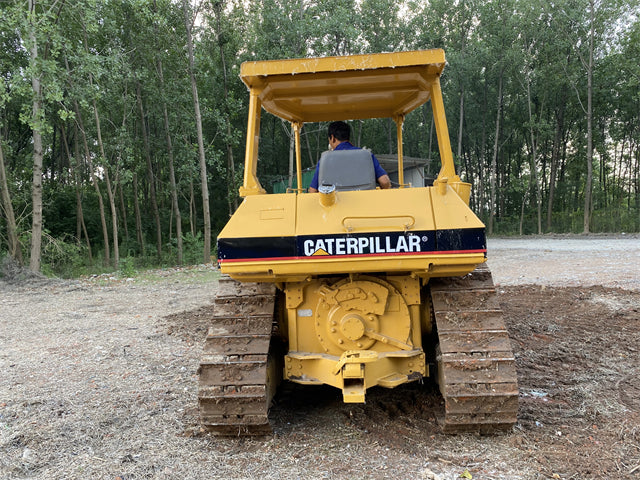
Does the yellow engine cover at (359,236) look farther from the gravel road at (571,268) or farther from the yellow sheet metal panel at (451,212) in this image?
the gravel road at (571,268)

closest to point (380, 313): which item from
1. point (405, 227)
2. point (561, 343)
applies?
point (405, 227)

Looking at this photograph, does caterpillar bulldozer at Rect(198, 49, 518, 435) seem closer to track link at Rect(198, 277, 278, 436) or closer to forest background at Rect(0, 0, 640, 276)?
track link at Rect(198, 277, 278, 436)

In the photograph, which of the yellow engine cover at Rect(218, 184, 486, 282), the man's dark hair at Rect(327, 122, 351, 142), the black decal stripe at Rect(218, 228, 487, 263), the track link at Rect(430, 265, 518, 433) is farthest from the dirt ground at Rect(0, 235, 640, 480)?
the man's dark hair at Rect(327, 122, 351, 142)

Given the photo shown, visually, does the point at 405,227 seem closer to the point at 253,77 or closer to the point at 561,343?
the point at 253,77

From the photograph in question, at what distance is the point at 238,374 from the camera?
3.13 m

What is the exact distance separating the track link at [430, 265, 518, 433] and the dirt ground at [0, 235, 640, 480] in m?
0.18

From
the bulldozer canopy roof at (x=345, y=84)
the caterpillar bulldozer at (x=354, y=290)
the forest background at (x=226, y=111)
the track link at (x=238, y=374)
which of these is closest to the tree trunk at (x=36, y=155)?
the forest background at (x=226, y=111)

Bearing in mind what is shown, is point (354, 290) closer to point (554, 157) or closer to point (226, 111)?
point (226, 111)

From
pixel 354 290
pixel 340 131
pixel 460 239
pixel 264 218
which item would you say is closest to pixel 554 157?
pixel 340 131

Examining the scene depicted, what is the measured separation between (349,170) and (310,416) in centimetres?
182

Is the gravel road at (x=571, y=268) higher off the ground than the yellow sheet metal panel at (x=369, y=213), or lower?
lower

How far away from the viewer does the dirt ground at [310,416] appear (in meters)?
2.83

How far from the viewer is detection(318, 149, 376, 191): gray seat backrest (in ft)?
11.8

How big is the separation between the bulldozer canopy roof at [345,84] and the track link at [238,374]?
5.12 feet
